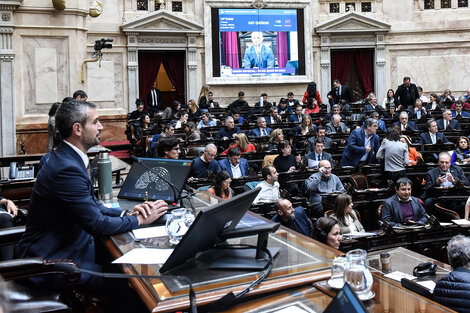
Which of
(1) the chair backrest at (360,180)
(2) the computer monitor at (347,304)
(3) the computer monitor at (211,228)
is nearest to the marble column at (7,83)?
(1) the chair backrest at (360,180)

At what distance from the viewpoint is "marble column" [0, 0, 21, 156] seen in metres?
11.8

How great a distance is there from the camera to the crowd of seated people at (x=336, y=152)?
622 cm

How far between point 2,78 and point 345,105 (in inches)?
339

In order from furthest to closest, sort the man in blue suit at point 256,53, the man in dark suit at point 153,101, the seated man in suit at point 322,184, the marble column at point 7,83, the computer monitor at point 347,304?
the man in blue suit at point 256,53 < the man in dark suit at point 153,101 < the marble column at point 7,83 < the seated man in suit at point 322,184 < the computer monitor at point 347,304

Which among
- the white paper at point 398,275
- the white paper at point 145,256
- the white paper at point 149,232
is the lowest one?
the white paper at point 398,275

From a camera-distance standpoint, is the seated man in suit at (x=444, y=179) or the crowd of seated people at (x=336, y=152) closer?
the crowd of seated people at (x=336, y=152)

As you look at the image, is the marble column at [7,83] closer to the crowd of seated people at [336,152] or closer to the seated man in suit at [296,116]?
the crowd of seated people at [336,152]

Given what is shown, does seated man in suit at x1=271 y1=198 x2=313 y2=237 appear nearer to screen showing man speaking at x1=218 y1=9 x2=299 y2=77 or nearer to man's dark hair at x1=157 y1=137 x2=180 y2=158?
man's dark hair at x1=157 y1=137 x2=180 y2=158

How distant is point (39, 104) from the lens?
40.8ft

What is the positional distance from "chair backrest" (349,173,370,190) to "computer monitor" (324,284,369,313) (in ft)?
20.9

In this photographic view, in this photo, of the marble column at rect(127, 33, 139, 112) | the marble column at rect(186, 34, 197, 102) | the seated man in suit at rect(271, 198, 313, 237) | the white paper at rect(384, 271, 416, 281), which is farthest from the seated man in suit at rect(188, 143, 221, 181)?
the marble column at rect(186, 34, 197, 102)

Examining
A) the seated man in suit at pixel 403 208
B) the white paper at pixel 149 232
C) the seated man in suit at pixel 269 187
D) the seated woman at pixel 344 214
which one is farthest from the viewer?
the seated man in suit at pixel 269 187

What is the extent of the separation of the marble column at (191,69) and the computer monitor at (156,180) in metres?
12.6

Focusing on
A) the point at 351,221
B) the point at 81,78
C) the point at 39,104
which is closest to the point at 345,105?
the point at 81,78
